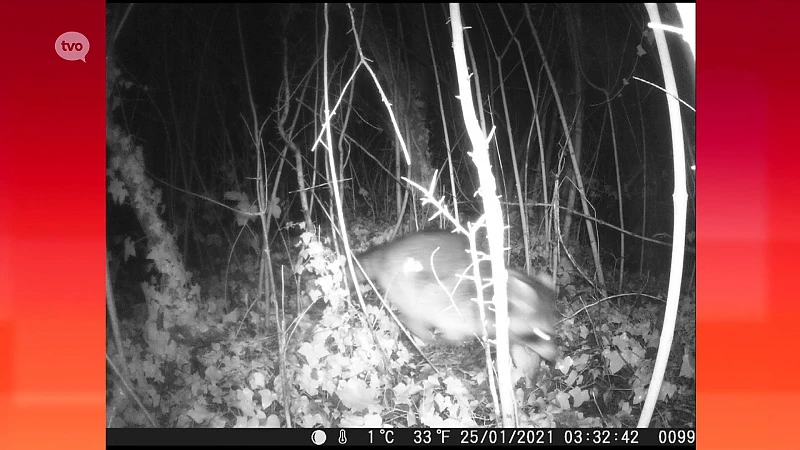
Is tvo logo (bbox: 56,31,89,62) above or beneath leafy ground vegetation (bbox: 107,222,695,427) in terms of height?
above

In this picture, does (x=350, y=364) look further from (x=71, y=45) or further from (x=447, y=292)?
(x=71, y=45)

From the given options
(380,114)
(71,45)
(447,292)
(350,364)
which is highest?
(71,45)

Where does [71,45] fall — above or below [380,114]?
above

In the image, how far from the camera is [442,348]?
245 cm

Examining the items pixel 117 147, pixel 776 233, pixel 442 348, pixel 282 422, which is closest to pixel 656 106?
pixel 776 233

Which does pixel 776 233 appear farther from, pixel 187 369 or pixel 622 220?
pixel 187 369

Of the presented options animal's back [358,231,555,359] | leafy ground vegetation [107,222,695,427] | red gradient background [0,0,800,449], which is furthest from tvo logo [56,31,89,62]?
animal's back [358,231,555,359]

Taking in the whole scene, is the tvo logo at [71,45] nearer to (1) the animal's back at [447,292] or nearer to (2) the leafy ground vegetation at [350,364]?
(2) the leafy ground vegetation at [350,364]

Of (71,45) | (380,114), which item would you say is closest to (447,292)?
(380,114)

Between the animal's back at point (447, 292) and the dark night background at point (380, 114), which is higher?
the dark night background at point (380, 114)

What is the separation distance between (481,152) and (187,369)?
5.33 ft

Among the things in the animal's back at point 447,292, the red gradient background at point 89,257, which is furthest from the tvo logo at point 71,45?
the animal's back at point 447,292

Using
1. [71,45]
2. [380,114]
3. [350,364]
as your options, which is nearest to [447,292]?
[350,364]

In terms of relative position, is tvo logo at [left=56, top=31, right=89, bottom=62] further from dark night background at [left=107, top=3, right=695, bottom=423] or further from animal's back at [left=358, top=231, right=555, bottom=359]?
animal's back at [left=358, top=231, right=555, bottom=359]
